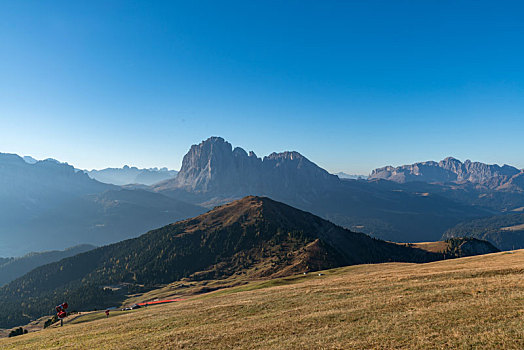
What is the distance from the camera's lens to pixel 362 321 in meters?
27.7

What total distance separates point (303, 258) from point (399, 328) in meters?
132

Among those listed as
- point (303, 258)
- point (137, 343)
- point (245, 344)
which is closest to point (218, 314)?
point (137, 343)

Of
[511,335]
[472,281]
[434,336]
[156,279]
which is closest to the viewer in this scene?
[511,335]

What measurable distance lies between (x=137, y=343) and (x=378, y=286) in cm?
3299

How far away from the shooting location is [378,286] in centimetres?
4278

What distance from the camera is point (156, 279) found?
19062 cm

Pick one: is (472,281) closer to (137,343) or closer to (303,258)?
(137,343)

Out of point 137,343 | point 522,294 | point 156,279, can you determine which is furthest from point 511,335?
point 156,279

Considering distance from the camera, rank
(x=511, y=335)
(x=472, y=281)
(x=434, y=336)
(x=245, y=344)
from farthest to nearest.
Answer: (x=472, y=281)
(x=245, y=344)
(x=434, y=336)
(x=511, y=335)

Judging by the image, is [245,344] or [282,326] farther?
[282,326]

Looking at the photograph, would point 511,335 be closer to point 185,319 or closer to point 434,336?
point 434,336

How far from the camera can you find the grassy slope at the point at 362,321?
22.3 meters

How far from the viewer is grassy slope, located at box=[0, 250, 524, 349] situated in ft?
73.2

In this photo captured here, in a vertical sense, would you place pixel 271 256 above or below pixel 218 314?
below
